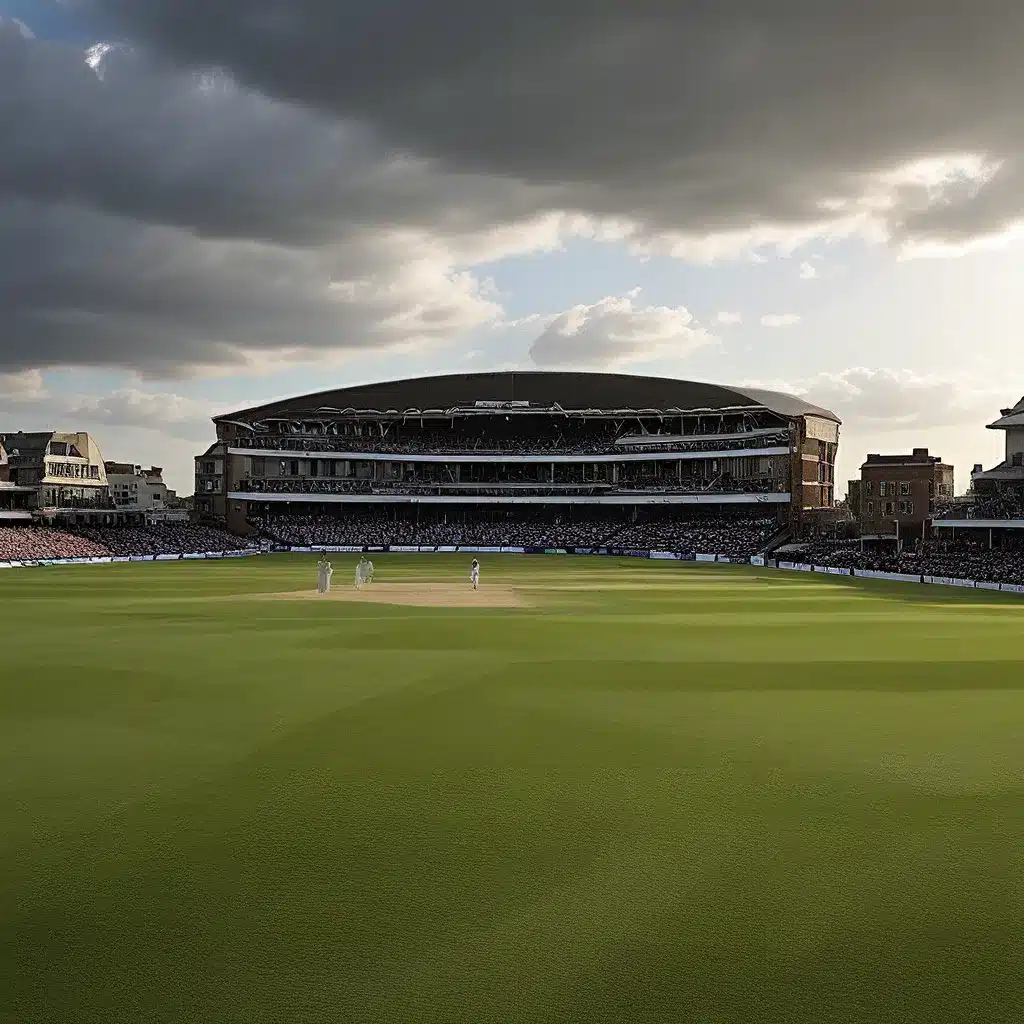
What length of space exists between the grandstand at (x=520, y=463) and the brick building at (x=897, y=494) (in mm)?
12872

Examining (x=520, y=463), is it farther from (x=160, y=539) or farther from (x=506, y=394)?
(x=160, y=539)

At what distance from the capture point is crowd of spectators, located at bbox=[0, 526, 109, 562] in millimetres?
68000

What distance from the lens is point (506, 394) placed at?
11175cm

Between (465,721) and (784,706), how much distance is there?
579 centimetres

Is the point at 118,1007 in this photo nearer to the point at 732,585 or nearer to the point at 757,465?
the point at 732,585

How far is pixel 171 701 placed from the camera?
1827cm

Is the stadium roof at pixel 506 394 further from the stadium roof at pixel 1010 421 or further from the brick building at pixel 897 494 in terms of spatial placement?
the stadium roof at pixel 1010 421

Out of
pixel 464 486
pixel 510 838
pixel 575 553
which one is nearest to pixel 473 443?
pixel 464 486

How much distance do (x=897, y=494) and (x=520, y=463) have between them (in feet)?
139

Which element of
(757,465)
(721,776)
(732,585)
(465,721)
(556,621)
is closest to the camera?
(721,776)

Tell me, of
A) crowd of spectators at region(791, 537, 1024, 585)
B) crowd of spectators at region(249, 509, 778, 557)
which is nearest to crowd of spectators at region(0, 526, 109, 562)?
crowd of spectators at region(249, 509, 778, 557)

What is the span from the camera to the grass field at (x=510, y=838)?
7.33 metres

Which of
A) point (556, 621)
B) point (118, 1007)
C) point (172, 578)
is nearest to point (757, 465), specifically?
point (172, 578)

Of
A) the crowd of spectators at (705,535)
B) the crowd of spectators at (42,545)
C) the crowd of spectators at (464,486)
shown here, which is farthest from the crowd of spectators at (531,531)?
the crowd of spectators at (42,545)
